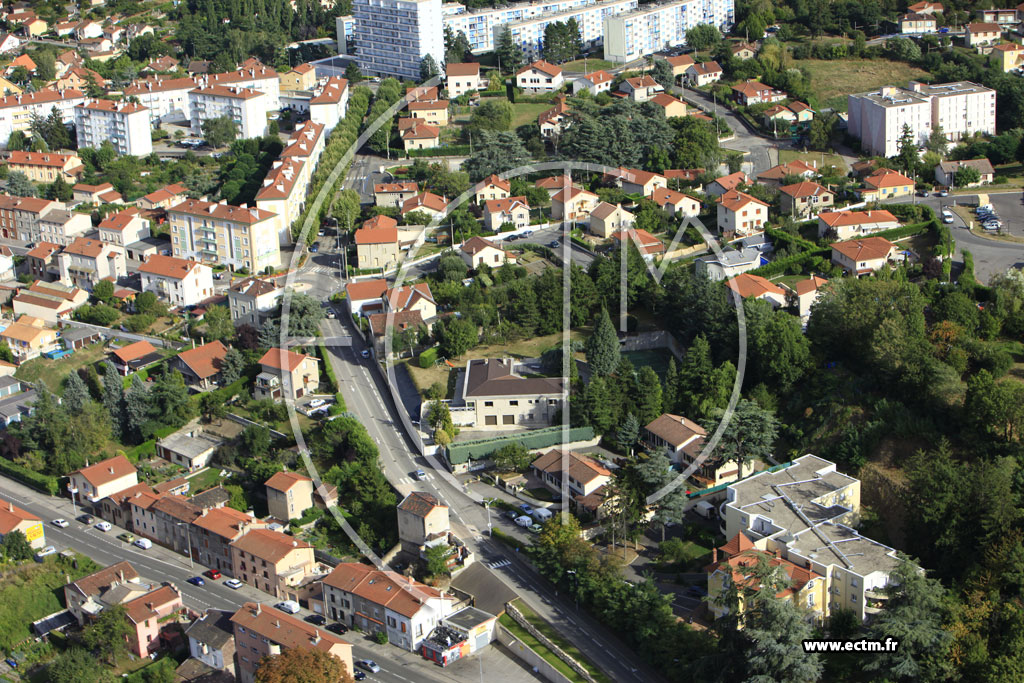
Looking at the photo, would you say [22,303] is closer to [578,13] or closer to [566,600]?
[566,600]

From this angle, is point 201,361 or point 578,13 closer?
point 201,361

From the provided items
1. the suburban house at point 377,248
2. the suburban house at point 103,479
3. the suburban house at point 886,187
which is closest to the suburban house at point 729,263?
the suburban house at point 886,187

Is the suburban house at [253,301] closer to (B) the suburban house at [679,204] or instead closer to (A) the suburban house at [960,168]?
(B) the suburban house at [679,204]

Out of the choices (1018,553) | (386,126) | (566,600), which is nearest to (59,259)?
(386,126)

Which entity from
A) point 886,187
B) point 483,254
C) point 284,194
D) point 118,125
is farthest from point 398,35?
point 886,187

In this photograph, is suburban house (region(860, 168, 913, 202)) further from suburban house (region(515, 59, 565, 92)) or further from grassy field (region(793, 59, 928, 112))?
suburban house (region(515, 59, 565, 92))

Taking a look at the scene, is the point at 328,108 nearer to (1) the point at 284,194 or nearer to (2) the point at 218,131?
(2) the point at 218,131

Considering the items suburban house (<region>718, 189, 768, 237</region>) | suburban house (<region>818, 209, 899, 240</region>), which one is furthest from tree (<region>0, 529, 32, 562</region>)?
suburban house (<region>818, 209, 899, 240</region>)
